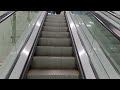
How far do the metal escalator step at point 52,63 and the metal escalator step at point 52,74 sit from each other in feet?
0.60

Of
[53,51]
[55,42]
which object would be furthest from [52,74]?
[55,42]

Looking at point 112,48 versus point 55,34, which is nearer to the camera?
point 112,48

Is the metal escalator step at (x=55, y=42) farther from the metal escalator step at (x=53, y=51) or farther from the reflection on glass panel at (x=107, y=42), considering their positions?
the reflection on glass panel at (x=107, y=42)

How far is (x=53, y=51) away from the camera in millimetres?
4648

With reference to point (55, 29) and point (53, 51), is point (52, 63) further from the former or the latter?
point (55, 29)

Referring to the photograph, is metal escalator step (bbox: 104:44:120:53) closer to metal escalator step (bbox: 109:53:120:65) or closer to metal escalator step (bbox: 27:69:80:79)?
metal escalator step (bbox: 109:53:120:65)

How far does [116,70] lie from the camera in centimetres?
310

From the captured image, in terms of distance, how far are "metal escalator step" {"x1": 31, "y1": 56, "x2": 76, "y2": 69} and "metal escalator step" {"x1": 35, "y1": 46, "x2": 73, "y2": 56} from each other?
0.50m

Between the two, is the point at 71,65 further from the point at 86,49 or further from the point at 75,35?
the point at 75,35

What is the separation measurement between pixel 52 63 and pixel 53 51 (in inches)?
22.4

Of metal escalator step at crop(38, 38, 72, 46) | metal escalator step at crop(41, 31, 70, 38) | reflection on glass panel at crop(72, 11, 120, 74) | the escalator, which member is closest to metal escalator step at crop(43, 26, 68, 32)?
metal escalator step at crop(41, 31, 70, 38)

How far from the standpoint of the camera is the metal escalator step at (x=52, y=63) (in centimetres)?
412
